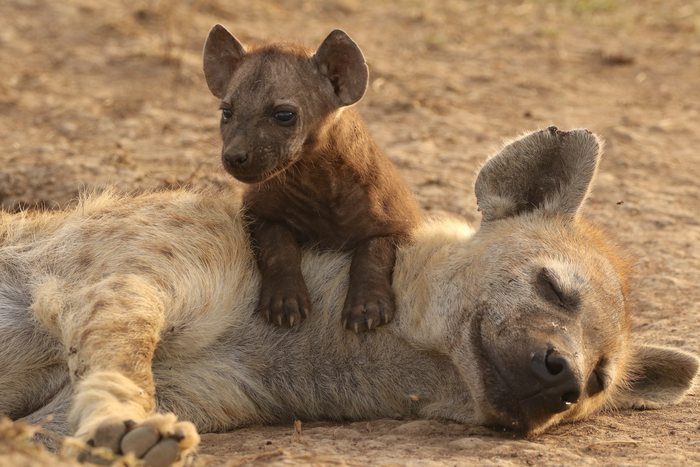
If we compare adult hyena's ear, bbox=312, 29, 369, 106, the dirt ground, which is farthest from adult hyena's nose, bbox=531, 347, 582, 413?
adult hyena's ear, bbox=312, 29, 369, 106

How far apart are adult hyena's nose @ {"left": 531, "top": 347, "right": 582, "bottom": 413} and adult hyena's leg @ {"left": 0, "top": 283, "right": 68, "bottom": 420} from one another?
1.79 meters

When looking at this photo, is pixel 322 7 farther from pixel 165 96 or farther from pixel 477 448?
pixel 477 448

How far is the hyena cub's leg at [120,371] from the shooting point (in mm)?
2307

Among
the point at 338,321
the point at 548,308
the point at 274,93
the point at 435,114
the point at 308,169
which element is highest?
the point at 435,114

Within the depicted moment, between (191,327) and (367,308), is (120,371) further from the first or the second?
(367,308)

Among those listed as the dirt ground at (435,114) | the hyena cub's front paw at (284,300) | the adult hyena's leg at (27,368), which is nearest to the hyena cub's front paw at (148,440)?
the dirt ground at (435,114)

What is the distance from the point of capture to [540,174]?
11.9 ft

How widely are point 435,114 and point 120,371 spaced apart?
4588 mm

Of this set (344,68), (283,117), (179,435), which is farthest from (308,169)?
(179,435)

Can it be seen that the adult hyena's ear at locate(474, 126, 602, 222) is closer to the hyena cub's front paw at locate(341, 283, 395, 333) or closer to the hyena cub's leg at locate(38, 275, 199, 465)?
the hyena cub's front paw at locate(341, 283, 395, 333)

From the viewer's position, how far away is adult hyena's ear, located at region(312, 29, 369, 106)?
3.70 m

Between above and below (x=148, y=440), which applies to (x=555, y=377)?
above

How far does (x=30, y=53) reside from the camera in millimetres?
7109

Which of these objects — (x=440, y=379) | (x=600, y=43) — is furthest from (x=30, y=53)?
(x=600, y=43)
